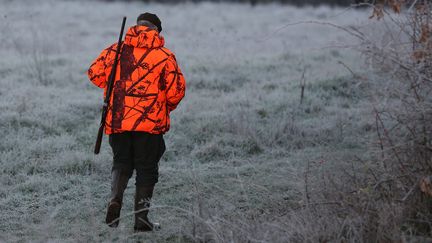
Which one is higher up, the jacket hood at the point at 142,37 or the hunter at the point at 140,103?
the jacket hood at the point at 142,37

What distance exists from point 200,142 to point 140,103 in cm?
306

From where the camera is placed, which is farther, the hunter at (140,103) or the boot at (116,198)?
the boot at (116,198)

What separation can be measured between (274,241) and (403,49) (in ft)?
5.64

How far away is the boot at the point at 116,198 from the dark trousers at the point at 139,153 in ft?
0.17

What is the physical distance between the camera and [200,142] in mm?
7918

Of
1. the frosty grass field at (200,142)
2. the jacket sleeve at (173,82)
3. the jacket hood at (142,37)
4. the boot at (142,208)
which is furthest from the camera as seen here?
the frosty grass field at (200,142)

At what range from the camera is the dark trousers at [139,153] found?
5.05 meters

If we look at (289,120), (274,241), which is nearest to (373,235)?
(274,241)

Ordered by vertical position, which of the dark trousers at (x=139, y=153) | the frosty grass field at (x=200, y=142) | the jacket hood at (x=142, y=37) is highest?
the jacket hood at (x=142, y=37)

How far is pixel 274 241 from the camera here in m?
4.23

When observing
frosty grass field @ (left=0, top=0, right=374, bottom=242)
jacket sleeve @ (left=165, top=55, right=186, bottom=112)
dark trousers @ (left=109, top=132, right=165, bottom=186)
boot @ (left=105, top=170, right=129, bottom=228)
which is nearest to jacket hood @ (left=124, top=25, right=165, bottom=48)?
jacket sleeve @ (left=165, top=55, right=186, bottom=112)

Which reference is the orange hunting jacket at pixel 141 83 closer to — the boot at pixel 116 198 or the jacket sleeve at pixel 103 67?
the jacket sleeve at pixel 103 67

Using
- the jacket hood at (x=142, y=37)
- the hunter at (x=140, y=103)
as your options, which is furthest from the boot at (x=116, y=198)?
the jacket hood at (x=142, y=37)

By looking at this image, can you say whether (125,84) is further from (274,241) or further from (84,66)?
(84,66)
